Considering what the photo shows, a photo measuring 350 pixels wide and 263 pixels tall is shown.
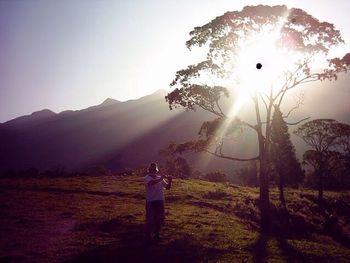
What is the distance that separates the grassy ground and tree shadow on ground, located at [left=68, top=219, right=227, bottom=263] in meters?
0.03

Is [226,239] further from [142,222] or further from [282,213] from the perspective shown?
[282,213]

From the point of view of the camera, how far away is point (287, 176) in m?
77.6

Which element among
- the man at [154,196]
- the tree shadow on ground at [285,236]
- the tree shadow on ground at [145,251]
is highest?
the man at [154,196]

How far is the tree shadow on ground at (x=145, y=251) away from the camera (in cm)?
1466

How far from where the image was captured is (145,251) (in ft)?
51.2

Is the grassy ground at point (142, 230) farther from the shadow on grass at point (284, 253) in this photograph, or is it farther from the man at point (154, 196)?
the man at point (154, 196)

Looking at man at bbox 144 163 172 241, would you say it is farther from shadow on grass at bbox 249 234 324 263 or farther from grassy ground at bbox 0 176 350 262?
shadow on grass at bbox 249 234 324 263

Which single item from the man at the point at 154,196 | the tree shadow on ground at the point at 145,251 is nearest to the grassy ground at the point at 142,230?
the tree shadow on ground at the point at 145,251

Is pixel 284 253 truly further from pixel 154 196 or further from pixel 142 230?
pixel 142 230

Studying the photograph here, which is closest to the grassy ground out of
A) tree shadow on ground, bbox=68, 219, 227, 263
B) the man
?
tree shadow on ground, bbox=68, 219, 227, 263

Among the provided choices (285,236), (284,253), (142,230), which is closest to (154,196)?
(142,230)

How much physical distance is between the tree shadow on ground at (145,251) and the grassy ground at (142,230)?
34 millimetres

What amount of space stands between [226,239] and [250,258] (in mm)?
3187

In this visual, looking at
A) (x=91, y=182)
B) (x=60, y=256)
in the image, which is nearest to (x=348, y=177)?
(x=91, y=182)
